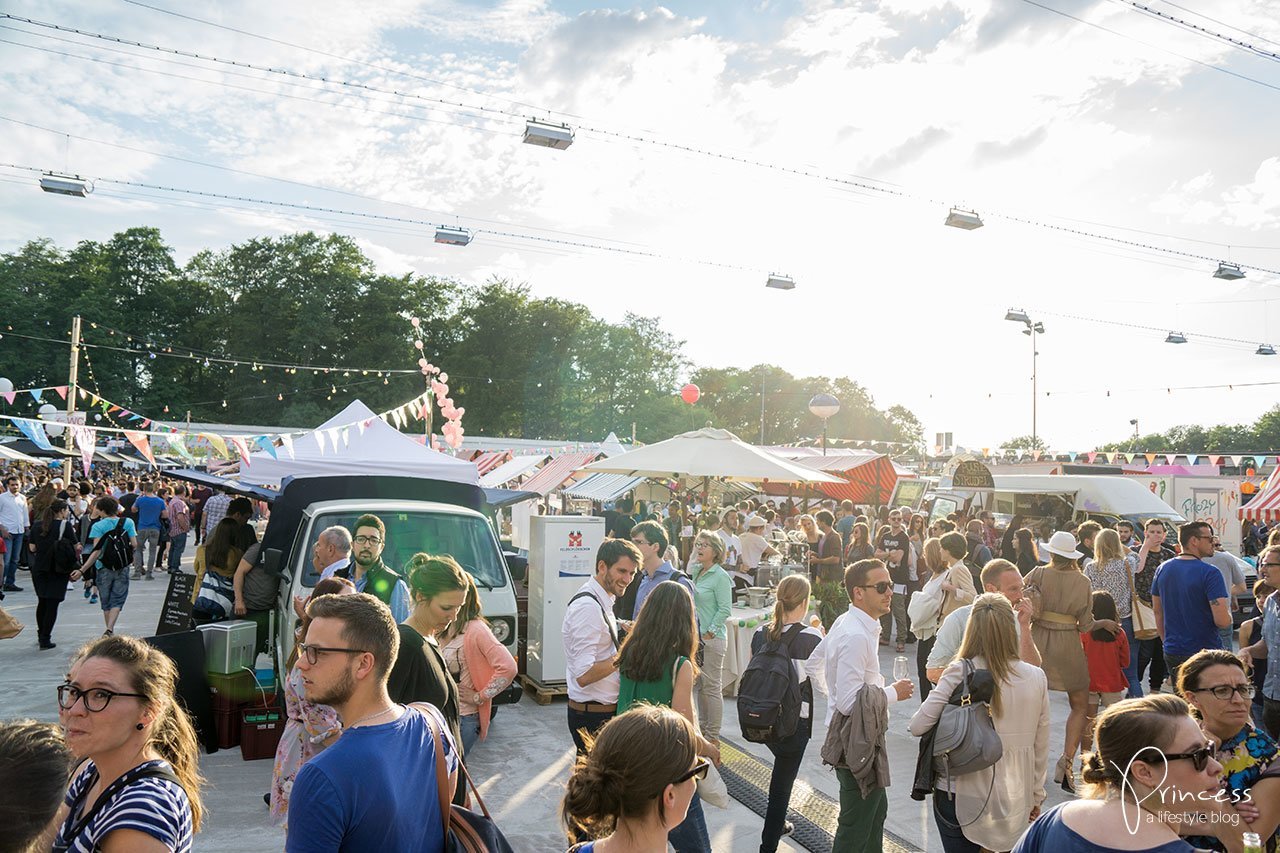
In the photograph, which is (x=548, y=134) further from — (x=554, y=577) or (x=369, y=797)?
(x=369, y=797)

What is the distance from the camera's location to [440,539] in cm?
781

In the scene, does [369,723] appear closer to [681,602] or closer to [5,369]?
[681,602]

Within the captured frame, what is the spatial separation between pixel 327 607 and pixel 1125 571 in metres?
7.58

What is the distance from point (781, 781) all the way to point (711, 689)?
178 cm

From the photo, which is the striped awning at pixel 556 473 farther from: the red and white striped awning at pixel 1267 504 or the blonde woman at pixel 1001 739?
the blonde woman at pixel 1001 739

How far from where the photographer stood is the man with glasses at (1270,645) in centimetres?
489

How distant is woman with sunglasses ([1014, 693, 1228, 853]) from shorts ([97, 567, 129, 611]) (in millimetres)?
10900

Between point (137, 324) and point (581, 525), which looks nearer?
point (581, 525)

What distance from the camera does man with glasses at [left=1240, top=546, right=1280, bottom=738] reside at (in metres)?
4.89

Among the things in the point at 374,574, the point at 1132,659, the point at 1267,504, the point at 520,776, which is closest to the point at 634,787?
the point at 374,574

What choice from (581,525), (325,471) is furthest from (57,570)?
(581,525)

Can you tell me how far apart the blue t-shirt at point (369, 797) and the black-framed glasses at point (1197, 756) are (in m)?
1.97

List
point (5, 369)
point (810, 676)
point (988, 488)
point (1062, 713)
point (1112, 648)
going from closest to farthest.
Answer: point (810, 676) < point (1112, 648) < point (1062, 713) < point (988, 488) < point (5, 369)

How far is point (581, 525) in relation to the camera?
8586 mm
